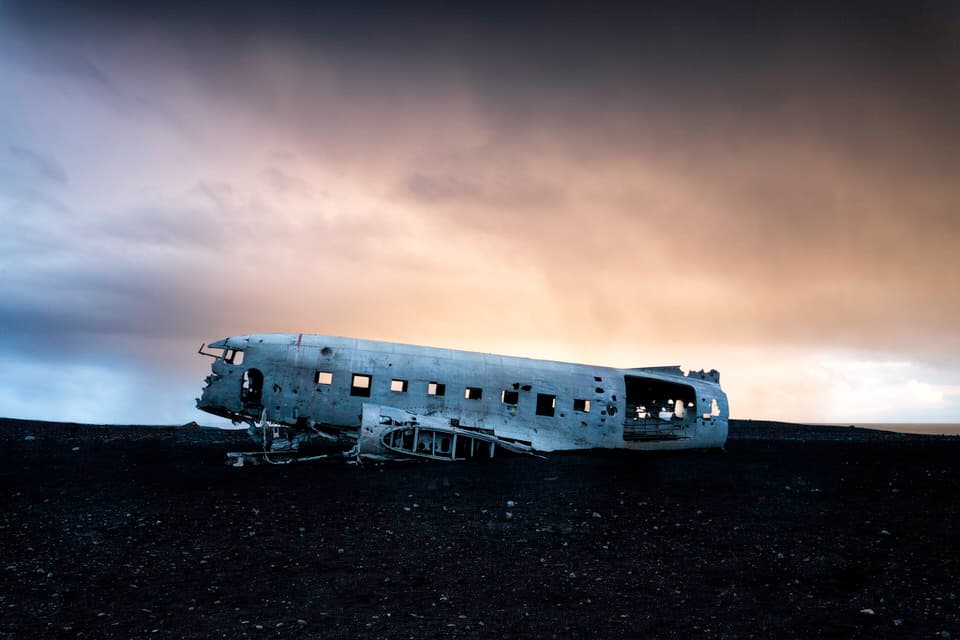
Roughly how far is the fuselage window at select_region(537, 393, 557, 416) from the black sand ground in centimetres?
383

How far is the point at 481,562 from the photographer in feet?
49.7

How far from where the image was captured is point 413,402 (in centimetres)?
2828

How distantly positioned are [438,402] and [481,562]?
13657 mm

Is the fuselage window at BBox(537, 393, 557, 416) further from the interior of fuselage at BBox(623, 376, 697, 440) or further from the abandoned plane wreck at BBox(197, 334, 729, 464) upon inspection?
the interior of fuselage at BBox(623, 376, 697, 440)

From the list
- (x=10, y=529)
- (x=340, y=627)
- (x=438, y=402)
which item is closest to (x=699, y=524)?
(x=340, y=627)

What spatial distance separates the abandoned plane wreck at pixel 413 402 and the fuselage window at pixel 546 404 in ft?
0.15

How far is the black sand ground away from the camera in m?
12.0

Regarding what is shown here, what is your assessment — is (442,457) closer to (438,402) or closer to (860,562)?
(438,402)

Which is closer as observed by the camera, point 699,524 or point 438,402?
point 699,524

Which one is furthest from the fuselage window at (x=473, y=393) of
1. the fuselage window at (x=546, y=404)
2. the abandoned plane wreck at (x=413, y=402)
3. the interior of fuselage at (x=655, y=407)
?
the interior of fuselage at (x=655, y=407)

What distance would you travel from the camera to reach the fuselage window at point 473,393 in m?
28.9

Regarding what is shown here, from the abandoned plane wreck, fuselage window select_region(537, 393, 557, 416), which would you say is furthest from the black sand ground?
fuselage window select_region(537, 393, 557, 416)

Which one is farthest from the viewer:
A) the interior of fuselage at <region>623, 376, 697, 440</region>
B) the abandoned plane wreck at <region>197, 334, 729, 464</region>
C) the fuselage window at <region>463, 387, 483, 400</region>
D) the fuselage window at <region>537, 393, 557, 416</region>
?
the interior of fuselage at <region>623, 376, 697, 440</region>

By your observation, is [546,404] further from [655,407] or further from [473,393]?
[655,407]
